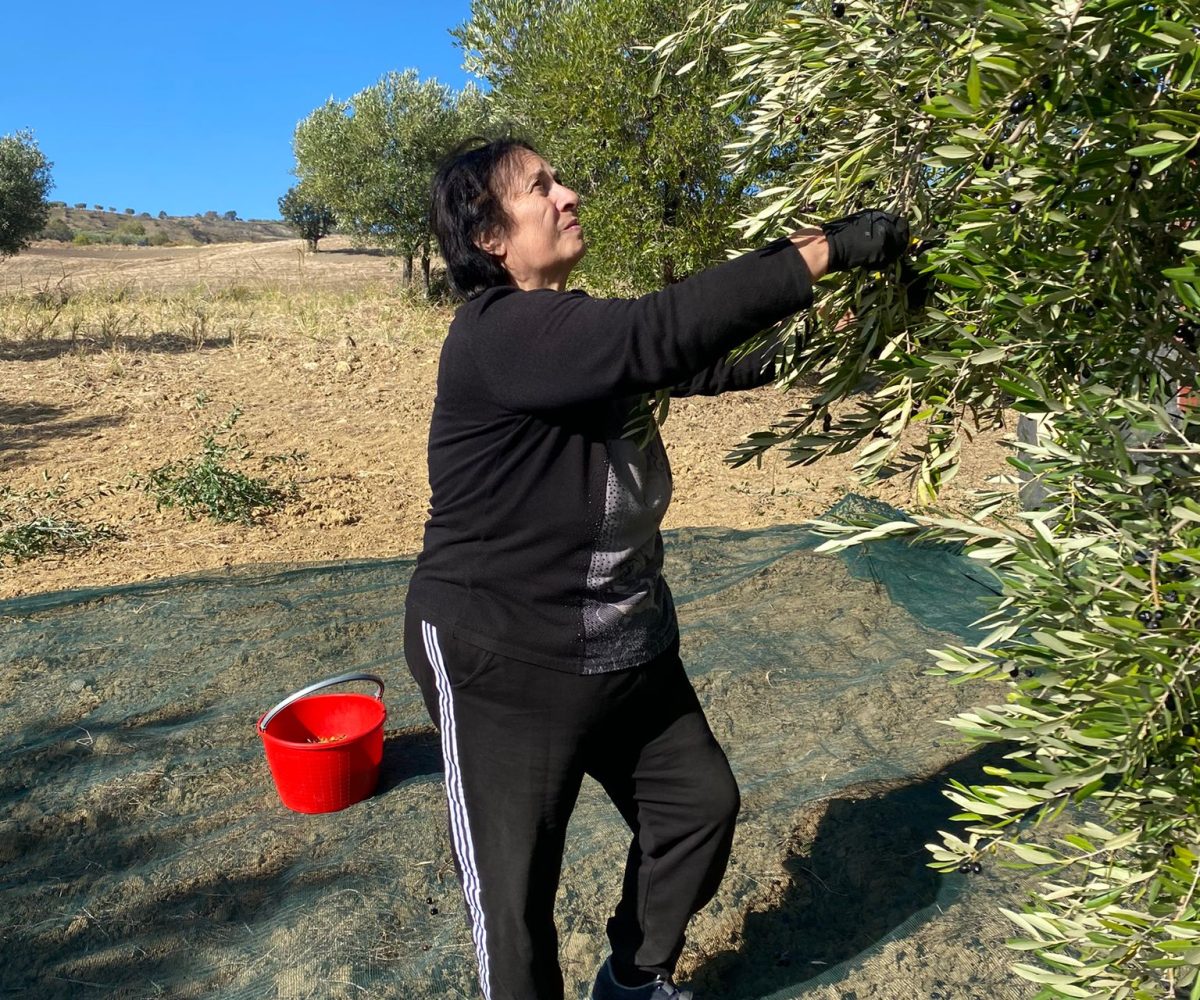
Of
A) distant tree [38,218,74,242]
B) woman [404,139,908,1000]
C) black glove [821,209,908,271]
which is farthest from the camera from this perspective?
distant tree [38,218,74,242]

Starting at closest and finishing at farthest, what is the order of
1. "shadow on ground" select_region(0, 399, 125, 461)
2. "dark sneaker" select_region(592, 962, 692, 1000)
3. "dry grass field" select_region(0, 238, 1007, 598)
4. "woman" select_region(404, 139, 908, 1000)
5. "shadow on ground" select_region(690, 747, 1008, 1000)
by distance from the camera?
"woman" select_region(404, 139, 908, 1000)
"dark sneaker" select_region(592, 962, 692, 1000)
"shadow on ground" select_region(690, 747, 1008, 1000)
"dry grass field" select_region(0, 238, 1007, 598)
"shadow on ground" select_region(0, 399, 125, 461)

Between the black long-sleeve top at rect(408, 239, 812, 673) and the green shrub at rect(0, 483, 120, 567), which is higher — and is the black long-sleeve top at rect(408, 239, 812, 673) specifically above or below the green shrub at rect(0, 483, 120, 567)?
above

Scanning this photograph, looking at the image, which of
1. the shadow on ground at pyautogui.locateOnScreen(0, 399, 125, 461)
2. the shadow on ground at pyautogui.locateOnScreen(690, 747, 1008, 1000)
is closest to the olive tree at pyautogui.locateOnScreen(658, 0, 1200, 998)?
the shadow on ground at pyautogui.locateOnScreen(690, 747, 1008, 1000)

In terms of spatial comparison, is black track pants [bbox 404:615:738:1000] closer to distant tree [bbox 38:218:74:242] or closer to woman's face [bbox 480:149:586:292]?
woman's face [bbox 480:149:586:292]

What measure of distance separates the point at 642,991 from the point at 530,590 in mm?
1093

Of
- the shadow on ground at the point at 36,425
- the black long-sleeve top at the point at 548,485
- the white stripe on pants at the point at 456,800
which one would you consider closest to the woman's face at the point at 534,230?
the black long-sleeve top at the point at 548,485

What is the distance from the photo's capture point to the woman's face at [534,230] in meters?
2.12

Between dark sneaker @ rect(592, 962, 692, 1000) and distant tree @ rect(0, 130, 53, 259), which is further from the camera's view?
distant tree @ rect(0, 130, 53, 259)

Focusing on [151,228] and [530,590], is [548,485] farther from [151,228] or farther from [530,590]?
[151,228]

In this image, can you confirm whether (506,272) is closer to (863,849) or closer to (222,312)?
(863,849)

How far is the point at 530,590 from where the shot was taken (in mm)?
2076

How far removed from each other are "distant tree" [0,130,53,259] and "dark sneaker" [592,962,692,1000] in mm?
16109

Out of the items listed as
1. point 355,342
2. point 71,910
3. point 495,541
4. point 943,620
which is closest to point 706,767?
point 495,541

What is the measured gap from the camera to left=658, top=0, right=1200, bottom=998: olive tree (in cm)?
124
